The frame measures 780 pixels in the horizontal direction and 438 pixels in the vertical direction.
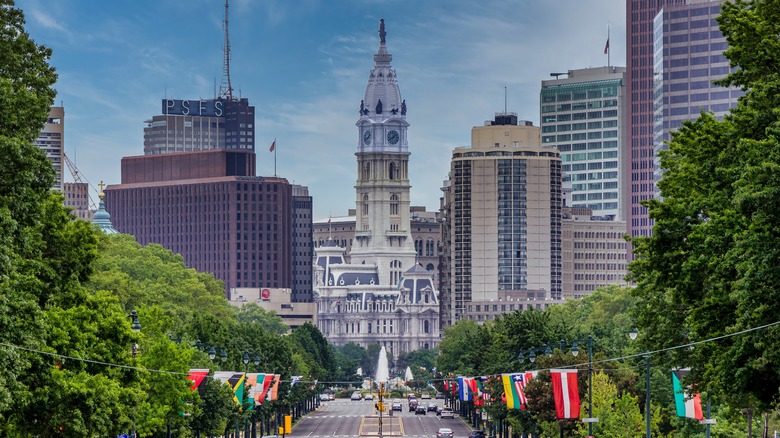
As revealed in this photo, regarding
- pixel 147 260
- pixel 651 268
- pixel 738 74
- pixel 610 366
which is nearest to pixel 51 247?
pixel 651 268

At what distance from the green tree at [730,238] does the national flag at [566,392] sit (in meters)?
15.5

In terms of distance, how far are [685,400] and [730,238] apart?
15.7 metres

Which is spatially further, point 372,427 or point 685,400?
point 372,427

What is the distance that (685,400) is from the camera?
71625 millimetres

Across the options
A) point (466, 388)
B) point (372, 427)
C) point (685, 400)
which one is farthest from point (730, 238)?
point (372, 427)

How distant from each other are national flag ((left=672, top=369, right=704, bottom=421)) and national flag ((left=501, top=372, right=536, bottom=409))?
97.1ft

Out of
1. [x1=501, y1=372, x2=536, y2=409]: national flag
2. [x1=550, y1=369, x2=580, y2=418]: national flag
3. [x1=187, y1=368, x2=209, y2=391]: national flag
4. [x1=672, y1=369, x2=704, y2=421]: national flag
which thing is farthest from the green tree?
[x1=501, y1=372, x2=536, y2=409]: national flag

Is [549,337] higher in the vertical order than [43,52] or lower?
lower

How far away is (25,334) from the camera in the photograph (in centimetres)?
5594

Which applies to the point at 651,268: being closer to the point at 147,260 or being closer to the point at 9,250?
the point at 9,250

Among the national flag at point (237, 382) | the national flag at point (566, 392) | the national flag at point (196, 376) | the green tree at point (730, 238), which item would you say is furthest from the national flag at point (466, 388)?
the green tree at point (730, 238)

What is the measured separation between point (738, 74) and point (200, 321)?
7740 cm

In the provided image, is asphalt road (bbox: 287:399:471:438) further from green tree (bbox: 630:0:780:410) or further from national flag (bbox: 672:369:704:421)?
green tree (bbox: 630:0:780:410)

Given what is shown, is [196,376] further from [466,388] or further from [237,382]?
[466,388]
